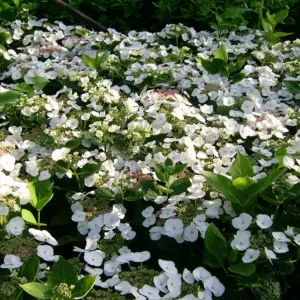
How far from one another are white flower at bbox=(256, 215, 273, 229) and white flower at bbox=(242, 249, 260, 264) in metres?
0.09

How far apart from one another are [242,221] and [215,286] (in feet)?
0.72

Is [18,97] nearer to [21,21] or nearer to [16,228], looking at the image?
[16,228]

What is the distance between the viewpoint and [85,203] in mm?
1781

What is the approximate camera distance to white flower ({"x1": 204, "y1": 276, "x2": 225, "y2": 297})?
4.86 ft

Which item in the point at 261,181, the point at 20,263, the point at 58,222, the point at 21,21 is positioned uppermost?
the point at 261,181

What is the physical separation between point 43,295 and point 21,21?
7.62ft

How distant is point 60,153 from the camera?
191 centimetres

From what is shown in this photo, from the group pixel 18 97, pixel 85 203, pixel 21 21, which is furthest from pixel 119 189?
pixel 21 21

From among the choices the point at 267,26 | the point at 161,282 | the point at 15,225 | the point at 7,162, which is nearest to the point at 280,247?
the point at 161,282

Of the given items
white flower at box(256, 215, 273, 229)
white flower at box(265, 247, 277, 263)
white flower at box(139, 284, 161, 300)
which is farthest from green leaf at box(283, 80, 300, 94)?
white flower at box(139, 284, 161, 300)

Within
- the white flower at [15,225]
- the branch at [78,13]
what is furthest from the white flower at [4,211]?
the branch at [78,13]

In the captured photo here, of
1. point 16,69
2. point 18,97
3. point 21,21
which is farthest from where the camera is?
point 21,21

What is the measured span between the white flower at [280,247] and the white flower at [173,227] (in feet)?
0.88

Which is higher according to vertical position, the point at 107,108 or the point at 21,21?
the point at 107,108
